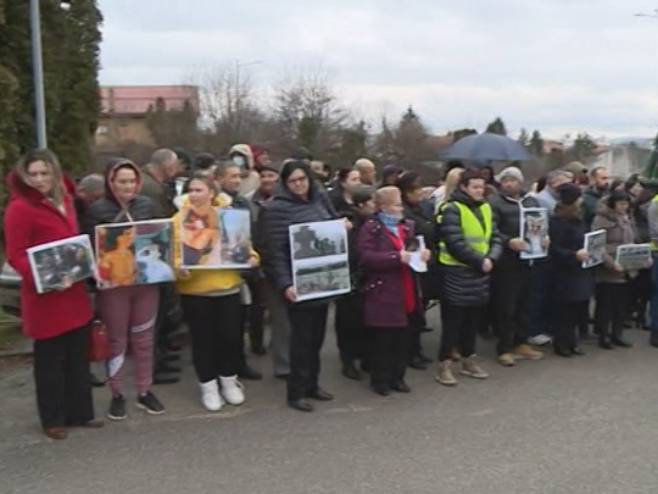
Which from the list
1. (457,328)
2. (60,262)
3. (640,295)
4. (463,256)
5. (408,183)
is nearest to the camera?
(60,262)

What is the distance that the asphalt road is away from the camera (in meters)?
4.50

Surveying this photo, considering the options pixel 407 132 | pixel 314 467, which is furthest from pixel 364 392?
pixel 407 132

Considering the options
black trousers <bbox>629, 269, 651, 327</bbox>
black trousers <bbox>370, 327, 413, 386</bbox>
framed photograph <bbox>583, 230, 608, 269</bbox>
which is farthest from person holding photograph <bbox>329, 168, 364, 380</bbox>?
black trousers <bbox>629, 269, 651, 327</bbox>

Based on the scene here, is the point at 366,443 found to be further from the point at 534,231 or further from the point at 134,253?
the point at 534,231

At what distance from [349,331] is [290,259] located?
4.19ft

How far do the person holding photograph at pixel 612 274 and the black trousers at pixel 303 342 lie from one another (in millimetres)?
3380

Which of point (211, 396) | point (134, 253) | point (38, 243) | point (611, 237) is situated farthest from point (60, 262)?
point (611, 237)

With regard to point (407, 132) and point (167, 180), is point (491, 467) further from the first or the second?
point (407, 132)

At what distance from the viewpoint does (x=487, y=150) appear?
1246cm

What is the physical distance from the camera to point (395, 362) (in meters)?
6.30

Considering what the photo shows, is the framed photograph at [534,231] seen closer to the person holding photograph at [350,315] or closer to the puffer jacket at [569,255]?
the puffer jacket at [569,255]

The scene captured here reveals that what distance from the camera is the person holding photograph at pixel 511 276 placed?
700 centimetres

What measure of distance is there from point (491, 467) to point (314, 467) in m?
1.09

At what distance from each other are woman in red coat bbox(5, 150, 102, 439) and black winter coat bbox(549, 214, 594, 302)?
4.41 meters
